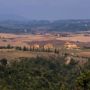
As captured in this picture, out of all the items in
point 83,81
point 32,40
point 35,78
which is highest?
point 83,81

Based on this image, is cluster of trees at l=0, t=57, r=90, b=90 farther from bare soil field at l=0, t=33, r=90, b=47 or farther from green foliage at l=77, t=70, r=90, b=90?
bare soil field at l=0, t=33, r=90, b=47

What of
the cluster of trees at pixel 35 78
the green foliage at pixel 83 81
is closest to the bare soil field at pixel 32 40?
the cluster of trees at pixel 35 78

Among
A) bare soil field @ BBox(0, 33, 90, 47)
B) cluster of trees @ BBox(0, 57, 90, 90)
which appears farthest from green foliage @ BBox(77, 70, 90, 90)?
bare soil field @ BBox(0, 33, 90, 47)

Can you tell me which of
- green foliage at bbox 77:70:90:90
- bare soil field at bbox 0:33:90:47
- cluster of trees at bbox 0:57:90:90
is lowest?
bare soil field at bbox 0:33:90:47

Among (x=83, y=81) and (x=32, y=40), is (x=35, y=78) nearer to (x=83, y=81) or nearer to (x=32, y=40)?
(x=83, y=81)

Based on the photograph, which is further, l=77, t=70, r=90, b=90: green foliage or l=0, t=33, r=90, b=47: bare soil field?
l=0, t=33, r=90, b=47: bare soil field

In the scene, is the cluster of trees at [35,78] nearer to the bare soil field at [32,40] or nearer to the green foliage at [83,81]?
the green foliage at [83,81]

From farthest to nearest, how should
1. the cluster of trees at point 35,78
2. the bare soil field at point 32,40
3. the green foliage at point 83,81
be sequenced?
the bare soil field at point 32,40 < the cluster of trees at point 35,78 < the green foliage at point 83,81

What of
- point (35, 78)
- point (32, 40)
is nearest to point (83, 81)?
point (35, 78)

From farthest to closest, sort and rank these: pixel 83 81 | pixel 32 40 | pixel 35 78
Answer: pixel 32 40
pixel 35 78
pixel 83 81

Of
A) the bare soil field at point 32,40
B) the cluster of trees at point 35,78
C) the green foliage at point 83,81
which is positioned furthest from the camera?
the bare soil field at point 32,40

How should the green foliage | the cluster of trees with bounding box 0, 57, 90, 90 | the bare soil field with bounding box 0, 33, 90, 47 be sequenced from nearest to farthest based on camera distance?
the green foliage < the cluster of trees with bounding box 0, 57, 90, 90 < the bare soil field with bounding box 0, 33, 90, 47

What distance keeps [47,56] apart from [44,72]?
76.8ft

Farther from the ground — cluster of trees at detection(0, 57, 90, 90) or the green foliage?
the green foliage
